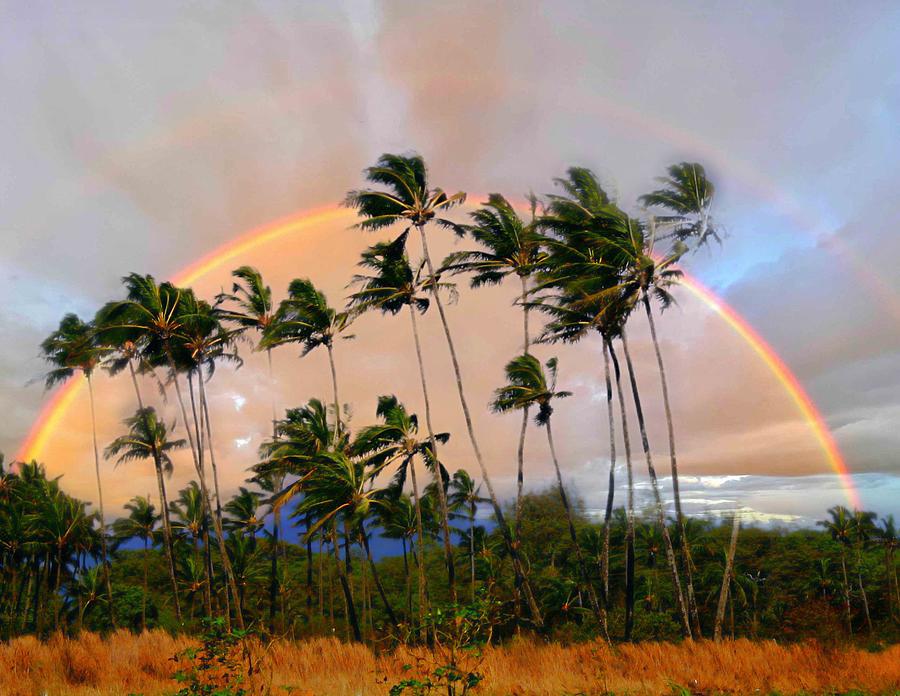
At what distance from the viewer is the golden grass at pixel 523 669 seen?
8750 millimetres

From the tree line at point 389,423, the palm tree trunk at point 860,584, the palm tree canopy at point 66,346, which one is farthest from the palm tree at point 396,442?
the palm tree trunk at point 860,584

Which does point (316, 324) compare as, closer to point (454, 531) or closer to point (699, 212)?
point (699, 212)

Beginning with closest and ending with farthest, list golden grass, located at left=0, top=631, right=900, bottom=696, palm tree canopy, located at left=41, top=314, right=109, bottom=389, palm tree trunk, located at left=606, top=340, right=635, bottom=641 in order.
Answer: golden grass, located at left=0, top=631, right=900, bottom=696 < palm tree trunk, located at left=606, top=340, right=635, bottom=641 < palm tree canopy, located at left=41, top=314, right=109, bottom=389

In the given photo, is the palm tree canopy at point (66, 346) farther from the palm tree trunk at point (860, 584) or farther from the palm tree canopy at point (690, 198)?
the palm tree trunk at point (860, 584)

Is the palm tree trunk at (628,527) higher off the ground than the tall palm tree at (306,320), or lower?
lower

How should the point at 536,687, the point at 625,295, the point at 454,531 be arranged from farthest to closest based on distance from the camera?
the point at 454,531
the point at 625,295
the point at 536,687

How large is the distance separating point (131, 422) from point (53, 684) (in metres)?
28.9

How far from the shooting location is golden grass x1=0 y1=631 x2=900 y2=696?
8.75 metres

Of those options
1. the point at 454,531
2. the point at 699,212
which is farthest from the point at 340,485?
the point at 454,531

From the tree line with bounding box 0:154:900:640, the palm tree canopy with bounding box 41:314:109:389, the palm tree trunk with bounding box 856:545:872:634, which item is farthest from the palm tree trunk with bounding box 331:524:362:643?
the palm tree trunk with bounding box 856:545:872:634

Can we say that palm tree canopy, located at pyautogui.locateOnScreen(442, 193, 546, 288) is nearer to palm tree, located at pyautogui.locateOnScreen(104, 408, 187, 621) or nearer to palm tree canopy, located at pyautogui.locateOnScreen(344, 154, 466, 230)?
palm tree canopy, located at pyautogui.locateOnScreen(344, 154, 466, 230)

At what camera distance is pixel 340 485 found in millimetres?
21750

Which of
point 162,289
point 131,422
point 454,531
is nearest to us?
point 162,289

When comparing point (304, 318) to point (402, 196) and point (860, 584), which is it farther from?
point (860, 584)
